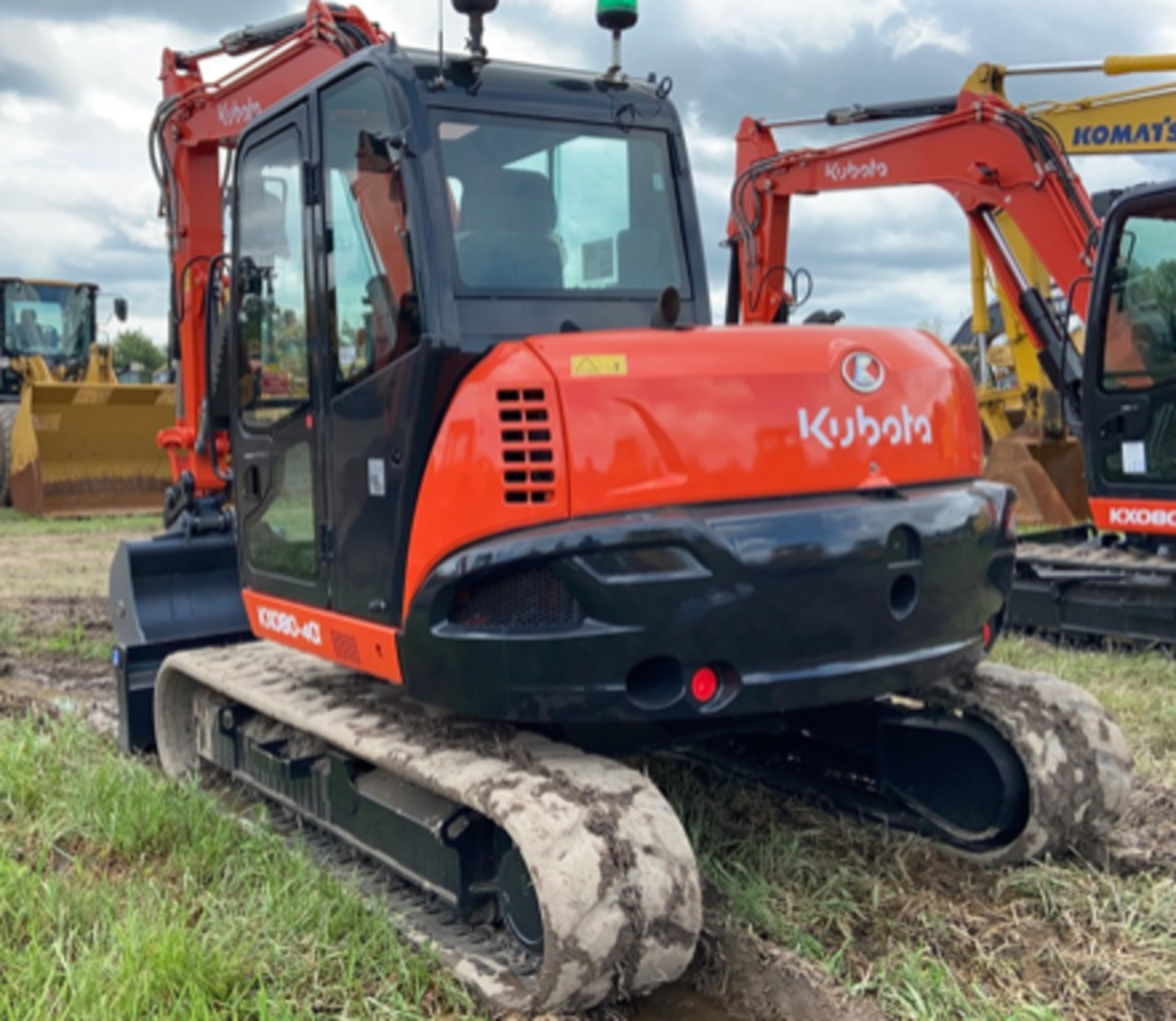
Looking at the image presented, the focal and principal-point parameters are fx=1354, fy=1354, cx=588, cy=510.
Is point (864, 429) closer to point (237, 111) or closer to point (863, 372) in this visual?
point (863, 372)

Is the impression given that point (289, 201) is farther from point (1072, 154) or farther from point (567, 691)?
point (1072, 154)

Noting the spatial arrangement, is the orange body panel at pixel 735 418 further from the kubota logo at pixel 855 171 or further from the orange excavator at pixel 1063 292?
the kubota logo at pixel 855 171

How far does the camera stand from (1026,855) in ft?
13.5

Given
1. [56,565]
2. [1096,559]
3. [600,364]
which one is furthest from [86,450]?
[600,364]

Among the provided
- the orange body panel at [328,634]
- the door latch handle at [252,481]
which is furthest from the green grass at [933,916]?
the door latch handle at [252,481]

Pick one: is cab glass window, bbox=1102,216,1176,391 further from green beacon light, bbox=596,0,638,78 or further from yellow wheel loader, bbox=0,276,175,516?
yellow wheel loader, bbox=0,276,175,516

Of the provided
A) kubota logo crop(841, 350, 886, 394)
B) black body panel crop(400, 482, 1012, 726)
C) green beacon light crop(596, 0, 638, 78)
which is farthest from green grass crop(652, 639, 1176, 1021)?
green beacon light crop(596, 0, 638, 78)

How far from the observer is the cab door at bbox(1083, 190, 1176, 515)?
7188 millimetres

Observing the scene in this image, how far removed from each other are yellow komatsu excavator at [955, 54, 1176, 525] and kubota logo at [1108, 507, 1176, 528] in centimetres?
180

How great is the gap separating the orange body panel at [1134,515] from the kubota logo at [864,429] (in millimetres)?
3914

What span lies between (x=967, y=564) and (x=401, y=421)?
5.38 feet

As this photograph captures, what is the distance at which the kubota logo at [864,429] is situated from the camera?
360 centimetres

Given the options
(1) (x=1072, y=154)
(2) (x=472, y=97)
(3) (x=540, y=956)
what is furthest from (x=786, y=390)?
(1) (x=1072, y=154)

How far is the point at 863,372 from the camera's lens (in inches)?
145
